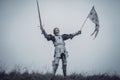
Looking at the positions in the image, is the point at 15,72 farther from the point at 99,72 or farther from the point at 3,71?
the point at 99,72

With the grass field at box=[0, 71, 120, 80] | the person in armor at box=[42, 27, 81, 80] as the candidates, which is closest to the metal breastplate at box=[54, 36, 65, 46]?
the person in armor at box=[42, 27, 81, 80]

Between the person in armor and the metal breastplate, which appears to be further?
the metal breastplate

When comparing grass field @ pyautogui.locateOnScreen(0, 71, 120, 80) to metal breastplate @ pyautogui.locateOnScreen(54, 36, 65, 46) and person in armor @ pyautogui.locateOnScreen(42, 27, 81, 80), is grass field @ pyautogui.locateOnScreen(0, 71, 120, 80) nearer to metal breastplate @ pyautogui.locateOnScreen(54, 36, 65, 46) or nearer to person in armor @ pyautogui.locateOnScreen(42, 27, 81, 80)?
person in armor @ pyautogui.locateOnScreen(42, 27, 81, 80)

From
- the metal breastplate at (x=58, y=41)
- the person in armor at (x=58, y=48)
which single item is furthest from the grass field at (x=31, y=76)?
the metal breastplate at (x=58, y=41)

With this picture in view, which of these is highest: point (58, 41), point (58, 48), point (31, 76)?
point (58, 41)

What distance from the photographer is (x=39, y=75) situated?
6590 millimetres

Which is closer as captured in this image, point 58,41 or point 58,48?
point 58,48

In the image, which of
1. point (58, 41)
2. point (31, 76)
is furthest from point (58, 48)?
point (31, 76)

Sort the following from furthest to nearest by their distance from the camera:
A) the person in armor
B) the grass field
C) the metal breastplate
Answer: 1. the metal breastplate
2. the person in armor
3. the grass field

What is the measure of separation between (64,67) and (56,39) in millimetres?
1080

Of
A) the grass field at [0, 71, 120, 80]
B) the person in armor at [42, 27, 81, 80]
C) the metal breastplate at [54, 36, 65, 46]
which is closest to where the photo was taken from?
the grass field at [0, 71, 120, 80]

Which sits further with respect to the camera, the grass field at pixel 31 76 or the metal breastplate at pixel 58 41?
the metal breastplate at pixel 58 41

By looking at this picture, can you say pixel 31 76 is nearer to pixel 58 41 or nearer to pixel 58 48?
pixel 58 48

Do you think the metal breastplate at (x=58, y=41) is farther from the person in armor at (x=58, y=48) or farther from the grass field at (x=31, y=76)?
the grass field at (x=31, y=76)
